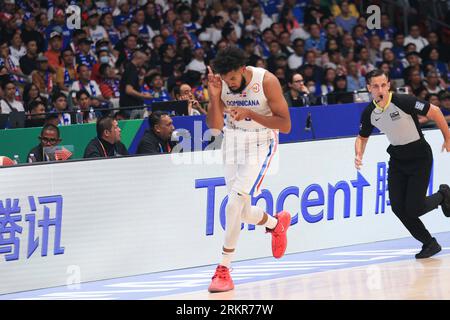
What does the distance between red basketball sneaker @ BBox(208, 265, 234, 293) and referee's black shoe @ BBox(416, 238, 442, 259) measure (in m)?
2.65

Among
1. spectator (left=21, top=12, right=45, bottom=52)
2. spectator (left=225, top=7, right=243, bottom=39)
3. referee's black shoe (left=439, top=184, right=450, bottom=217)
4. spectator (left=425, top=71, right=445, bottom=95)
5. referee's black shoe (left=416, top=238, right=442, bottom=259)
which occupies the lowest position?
referee's black shoe (left=416, top=238, right=442, bottom=259)

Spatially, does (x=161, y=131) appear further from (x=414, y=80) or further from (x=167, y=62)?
A: (x=414, y=80)

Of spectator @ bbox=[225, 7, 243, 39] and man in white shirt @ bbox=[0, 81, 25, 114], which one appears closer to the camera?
man in white shirt @ bbox=[0, 81, 25, 114]

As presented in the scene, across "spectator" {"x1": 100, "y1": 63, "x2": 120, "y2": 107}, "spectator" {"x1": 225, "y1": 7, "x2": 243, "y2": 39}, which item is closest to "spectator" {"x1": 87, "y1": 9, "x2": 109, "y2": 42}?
"spectator" {"x1": 100, "y1": 63, "x2": 120, "y2": 107}

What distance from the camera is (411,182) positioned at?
431 inches

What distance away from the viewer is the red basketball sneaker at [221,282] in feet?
30.1

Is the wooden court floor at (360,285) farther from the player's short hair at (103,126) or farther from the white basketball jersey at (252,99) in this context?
the player's short hair at (103,126)

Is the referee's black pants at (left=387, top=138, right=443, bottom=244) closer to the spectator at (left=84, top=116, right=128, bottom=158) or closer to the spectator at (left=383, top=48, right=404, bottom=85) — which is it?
the spectator at (left=84, top=116, right=128, bottom=158)

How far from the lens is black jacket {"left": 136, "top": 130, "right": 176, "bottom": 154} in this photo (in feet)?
39.2

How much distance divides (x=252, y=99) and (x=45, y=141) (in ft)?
12.3

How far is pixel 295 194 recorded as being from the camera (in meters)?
11.7

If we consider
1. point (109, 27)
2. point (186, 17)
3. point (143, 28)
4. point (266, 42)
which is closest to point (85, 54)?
point (109, 27)

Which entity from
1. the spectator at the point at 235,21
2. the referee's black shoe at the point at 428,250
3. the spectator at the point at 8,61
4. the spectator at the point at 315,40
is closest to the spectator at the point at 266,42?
the spectator at the point at 235,21
